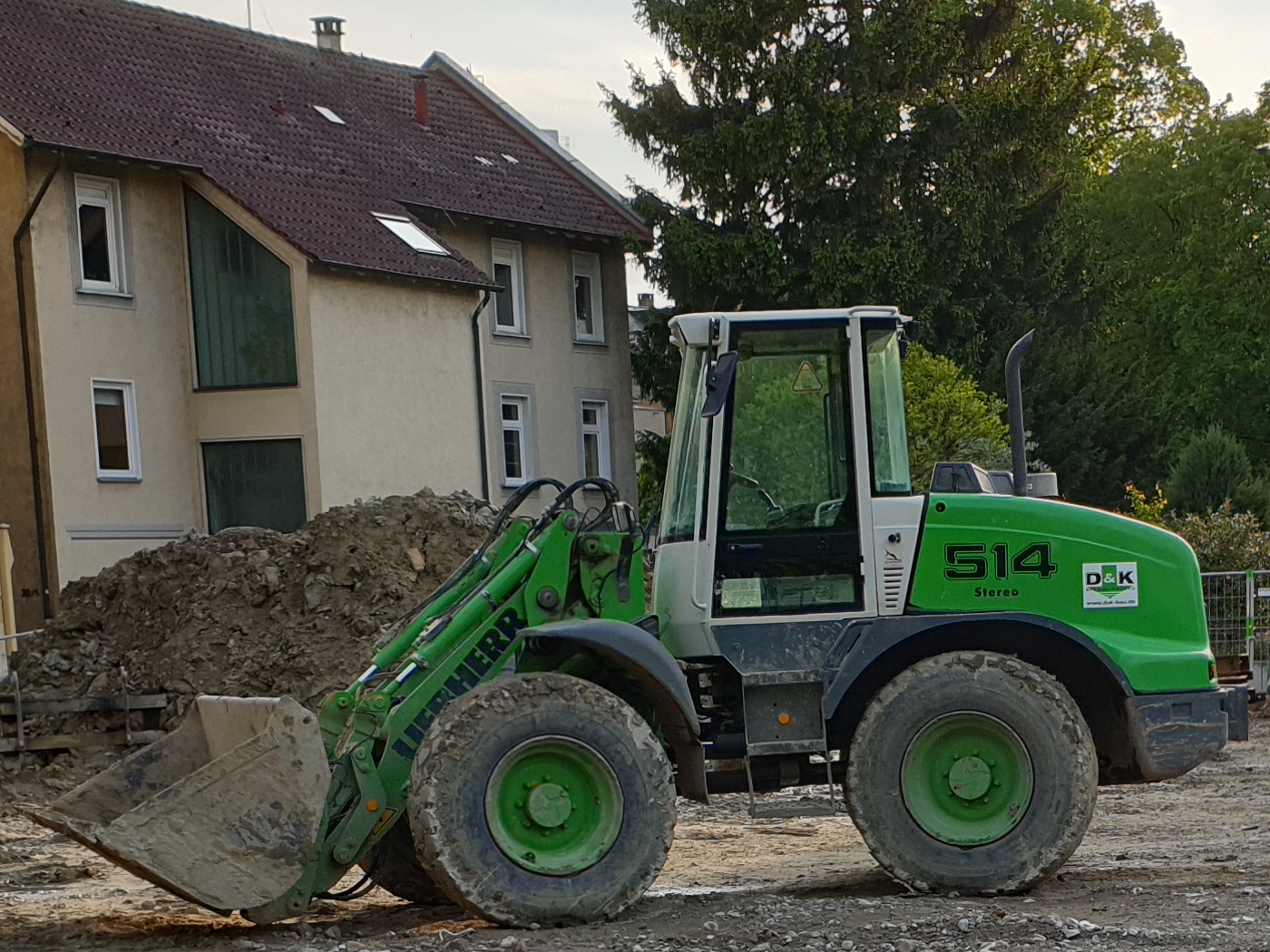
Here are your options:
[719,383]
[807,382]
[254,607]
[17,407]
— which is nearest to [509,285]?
A: [17,407]

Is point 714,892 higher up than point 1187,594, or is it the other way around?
point 1187,594

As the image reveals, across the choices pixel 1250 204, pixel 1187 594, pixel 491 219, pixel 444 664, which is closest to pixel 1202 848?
pixel 1187 594

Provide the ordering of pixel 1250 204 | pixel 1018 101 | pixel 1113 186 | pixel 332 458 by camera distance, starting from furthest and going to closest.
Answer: pixel 1113 186 → pixel 1250 204 → pixel 1018 101 → pixel 332 458

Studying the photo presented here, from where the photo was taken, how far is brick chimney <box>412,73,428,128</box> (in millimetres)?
33000

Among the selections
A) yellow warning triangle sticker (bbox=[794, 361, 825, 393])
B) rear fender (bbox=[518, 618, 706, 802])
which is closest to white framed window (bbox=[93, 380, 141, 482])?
rear fender (bbox=[518, 618, 706, 802])

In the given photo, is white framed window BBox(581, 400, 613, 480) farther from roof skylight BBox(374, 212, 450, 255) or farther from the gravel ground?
the gravel ground

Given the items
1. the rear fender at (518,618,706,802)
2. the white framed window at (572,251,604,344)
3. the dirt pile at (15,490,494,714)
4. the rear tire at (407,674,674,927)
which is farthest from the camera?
the white framed window at (572,251,604,344)

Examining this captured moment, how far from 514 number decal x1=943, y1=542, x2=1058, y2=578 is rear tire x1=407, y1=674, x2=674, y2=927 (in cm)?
167

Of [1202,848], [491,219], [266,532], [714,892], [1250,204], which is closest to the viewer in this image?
[714,892]

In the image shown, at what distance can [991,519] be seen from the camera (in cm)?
847

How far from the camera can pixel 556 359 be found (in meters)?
32.4

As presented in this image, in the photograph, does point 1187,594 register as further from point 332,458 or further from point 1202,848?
point 332,458

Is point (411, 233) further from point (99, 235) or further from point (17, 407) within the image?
point (17, 407)

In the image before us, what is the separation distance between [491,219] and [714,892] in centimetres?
2254
